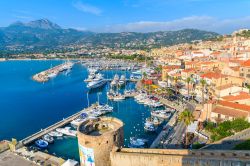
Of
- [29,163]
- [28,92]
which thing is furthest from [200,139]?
[28,92]

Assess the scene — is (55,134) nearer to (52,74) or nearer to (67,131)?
(67,131)

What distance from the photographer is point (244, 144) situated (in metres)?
24.6

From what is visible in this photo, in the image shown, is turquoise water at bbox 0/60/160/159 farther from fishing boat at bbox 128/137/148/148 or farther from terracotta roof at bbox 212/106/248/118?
terracotta roof at bbox 212/106/248/118

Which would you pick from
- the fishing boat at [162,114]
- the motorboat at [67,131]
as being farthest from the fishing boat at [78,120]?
the fishing boat at [162,114]

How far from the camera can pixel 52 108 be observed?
58531 millimetres

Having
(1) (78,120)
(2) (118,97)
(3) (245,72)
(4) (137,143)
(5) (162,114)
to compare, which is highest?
(3) (245,72)

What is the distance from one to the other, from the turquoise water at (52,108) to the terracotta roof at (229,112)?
382 inches

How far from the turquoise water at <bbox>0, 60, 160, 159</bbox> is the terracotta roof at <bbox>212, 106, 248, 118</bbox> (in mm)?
9701

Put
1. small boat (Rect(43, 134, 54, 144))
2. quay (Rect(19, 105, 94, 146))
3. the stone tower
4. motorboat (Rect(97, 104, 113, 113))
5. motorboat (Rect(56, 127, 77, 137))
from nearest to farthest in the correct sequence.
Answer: the stone tower, quay (Rect(19, 105, 94, 146)), small boat (Rect(43, 134, 54, 144)), motorboat (Rect(56, 127, 77, 137)), motorboat (Rect(97, 104, 113, 113))

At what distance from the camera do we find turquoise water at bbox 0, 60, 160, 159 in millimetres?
41147

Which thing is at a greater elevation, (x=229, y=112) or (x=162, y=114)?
(x=229, y=112)

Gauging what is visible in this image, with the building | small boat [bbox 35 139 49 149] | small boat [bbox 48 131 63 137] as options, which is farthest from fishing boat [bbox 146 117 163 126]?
the building

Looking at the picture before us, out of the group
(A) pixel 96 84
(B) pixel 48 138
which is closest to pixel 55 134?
(B) pixel 48 138

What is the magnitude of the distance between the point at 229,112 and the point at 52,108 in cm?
3775
